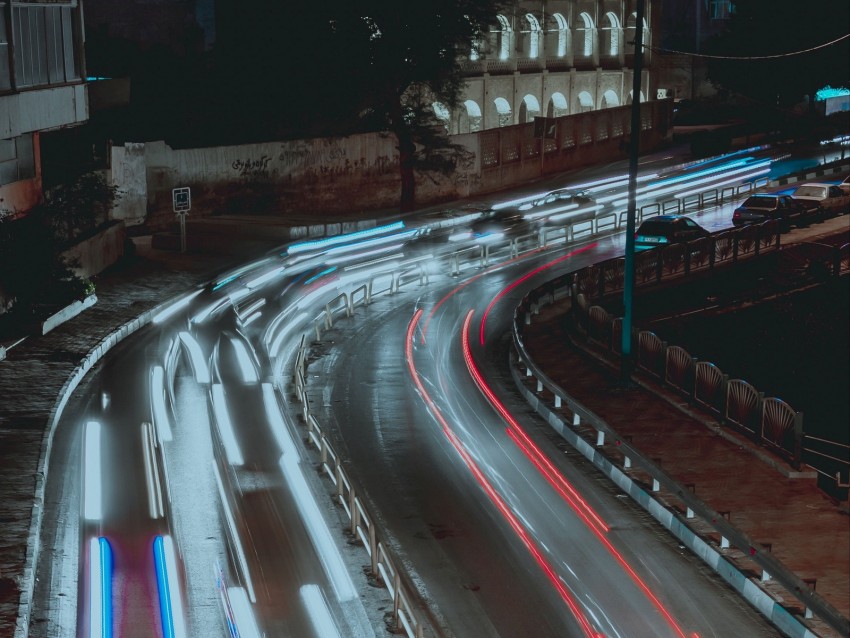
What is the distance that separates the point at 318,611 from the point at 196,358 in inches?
464

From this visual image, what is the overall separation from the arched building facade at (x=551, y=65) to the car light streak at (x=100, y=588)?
4633cm

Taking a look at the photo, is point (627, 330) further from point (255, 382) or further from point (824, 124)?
point (824, 124)

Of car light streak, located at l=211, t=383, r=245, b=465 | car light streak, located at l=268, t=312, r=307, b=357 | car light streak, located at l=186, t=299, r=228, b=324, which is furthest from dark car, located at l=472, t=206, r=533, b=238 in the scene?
car light streak, located at l=211, t=383, r=245, b=465

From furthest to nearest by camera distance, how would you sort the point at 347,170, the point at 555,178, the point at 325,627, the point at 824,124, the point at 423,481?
the point at 824,124 → the point at 555,178 → the point at 347,170 → the point at 423,481 → the point at 325,627

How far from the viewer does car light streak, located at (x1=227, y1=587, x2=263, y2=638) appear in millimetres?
11469

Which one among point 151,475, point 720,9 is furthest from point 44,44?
point 720,9

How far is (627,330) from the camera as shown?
21531mm

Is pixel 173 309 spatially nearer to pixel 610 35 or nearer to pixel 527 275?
pixel 527 275

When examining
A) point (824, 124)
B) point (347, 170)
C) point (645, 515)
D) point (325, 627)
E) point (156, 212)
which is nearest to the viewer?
point (325, 627)

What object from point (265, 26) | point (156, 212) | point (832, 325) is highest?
point (265, 26)

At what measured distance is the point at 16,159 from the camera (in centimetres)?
2728

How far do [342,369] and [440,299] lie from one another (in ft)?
23.6

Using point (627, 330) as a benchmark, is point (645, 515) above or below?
below

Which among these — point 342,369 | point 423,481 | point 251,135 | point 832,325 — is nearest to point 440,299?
point 342,369
